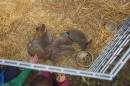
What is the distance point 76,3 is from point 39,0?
705 millimetres

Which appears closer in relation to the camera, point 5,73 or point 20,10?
point 5,73

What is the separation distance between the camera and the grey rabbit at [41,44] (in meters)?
3.63

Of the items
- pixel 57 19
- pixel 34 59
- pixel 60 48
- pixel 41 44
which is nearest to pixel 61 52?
pixel 60 48

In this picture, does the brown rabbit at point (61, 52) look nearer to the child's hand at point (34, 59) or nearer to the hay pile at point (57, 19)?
the hay pile at point (57, 19)

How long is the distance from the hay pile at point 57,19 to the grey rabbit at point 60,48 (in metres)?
0.17

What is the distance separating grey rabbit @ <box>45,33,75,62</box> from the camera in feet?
11.9

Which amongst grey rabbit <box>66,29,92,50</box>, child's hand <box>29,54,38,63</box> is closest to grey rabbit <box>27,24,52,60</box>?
child's hand <box>29,54,38,63</box>

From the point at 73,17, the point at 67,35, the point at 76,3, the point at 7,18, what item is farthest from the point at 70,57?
the point at 7,18

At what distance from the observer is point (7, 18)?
3.98 m

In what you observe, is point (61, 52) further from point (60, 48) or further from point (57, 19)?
point (57, 19)

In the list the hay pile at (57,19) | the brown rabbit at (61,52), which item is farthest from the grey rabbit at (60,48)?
the hay pile at (57,19)

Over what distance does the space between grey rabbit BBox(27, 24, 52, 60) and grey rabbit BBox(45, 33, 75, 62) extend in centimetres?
8

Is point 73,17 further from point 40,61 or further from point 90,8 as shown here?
point 40,61

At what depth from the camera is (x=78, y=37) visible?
12.0 ft
